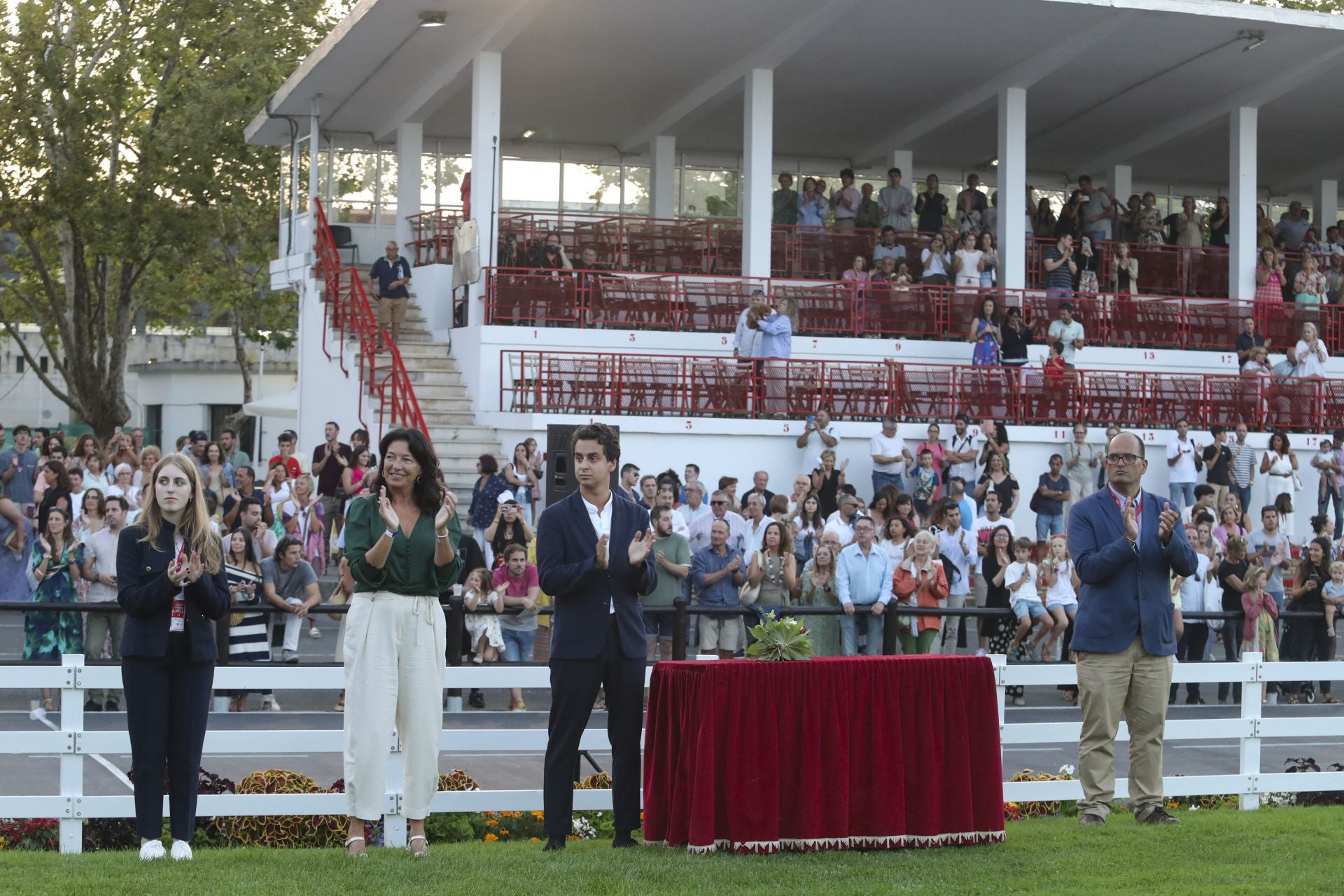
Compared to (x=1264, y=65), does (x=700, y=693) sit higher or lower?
lower

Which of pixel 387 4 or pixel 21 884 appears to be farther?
pixel 387 4

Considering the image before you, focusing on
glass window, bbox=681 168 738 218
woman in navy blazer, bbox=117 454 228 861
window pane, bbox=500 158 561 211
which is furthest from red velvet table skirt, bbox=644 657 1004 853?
glass window, bbox=681 168 738 218

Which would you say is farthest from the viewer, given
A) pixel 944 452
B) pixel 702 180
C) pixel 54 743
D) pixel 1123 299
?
pixel 702 180

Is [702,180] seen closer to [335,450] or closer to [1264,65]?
[1264,65]

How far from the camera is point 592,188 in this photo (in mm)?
34688

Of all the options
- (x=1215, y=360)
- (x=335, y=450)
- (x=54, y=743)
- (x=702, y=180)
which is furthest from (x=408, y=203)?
(x=54, y=743)

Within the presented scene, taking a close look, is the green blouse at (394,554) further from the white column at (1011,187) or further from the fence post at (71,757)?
the white column at (1011,187)

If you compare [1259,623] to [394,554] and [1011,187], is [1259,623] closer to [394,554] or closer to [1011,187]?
[394,554]

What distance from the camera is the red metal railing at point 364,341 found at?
77.5 ft

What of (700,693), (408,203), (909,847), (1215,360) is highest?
(408,203)

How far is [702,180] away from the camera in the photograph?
3556 centimetres

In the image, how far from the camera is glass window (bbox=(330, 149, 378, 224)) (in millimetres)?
32312

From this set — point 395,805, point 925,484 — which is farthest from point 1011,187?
point 395,805

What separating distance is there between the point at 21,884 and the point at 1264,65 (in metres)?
27.4
